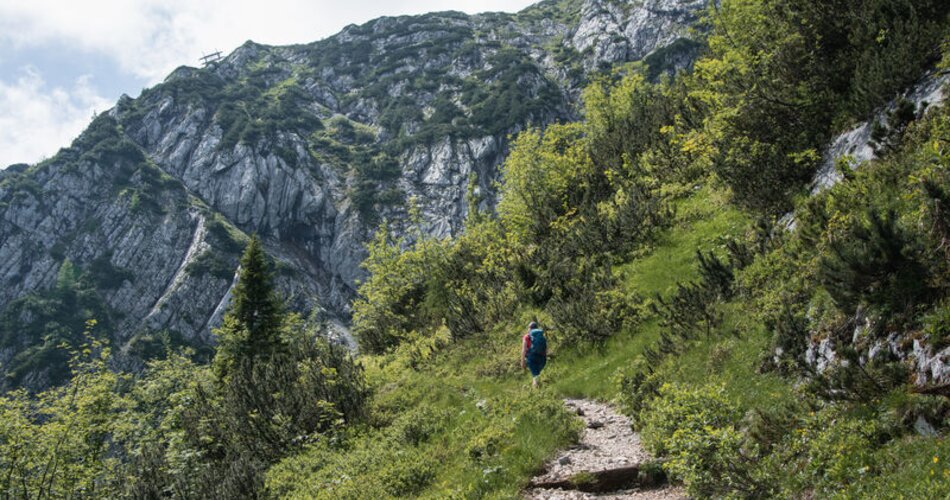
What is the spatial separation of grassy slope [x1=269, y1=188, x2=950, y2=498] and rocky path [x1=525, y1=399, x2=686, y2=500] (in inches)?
13.0

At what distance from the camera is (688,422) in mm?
6738

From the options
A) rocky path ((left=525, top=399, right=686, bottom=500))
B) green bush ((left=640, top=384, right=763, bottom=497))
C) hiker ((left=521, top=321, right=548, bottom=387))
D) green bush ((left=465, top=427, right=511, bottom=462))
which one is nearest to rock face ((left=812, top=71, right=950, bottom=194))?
green bush ((left=640, top=384, right=763, bottom=497))

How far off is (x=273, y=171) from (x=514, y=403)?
120942 mm

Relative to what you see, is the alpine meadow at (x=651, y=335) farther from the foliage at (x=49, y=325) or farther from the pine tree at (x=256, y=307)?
the foliage at (x=49, y=325)

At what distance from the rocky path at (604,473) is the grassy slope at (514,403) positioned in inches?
13.0

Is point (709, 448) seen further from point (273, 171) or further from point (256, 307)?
point (273, 171)

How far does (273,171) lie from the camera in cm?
12125

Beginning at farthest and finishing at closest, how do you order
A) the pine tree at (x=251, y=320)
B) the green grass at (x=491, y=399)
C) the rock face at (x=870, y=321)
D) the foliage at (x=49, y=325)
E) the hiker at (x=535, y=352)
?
the foliage at (x=49, y=325)
the pine tree at (x=251, y=320)
the hiker at (x=535, y=352)
the green grass at (x=491, y=399)
the rock face at (x=870, y=321)

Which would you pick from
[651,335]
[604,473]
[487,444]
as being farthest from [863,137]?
[487,444]

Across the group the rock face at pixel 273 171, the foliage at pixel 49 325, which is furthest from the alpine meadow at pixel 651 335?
the foliage at pixel 49 325

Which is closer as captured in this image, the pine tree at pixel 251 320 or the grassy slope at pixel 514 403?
the grassy slope at pixel 514 403

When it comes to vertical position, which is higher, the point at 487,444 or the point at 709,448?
the point at 709,448

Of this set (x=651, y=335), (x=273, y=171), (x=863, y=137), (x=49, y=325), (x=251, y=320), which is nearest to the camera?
(x=863, y=137)

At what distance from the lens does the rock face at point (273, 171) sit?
104m
